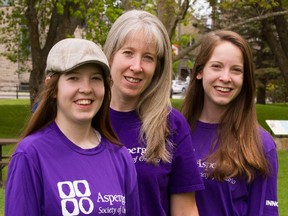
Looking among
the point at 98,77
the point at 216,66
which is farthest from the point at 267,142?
the point at 98,77

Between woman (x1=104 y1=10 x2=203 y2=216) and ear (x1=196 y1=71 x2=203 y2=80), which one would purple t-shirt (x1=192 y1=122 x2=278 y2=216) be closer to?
woman (x1=104 y1=10 x2=203 y2=216)

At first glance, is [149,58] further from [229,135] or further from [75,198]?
[75,198]

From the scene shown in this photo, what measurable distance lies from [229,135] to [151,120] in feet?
1.89

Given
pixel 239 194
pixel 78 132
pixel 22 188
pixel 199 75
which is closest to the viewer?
pixel 22 188

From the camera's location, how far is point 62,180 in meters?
2.39

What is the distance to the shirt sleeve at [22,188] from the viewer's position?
2.33 m

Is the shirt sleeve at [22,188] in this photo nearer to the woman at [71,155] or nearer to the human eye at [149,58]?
the woman at [71,155]

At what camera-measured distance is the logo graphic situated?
234 cm

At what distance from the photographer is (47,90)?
2.57 meters

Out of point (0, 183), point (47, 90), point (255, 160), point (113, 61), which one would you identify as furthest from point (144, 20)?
point (0, 183)

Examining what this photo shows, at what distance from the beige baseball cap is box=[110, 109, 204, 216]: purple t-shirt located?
48 centimetres

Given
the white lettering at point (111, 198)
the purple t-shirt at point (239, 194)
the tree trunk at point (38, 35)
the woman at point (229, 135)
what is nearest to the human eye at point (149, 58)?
the woman at point (229, 135)

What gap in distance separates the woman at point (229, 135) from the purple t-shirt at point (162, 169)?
22 centimetres

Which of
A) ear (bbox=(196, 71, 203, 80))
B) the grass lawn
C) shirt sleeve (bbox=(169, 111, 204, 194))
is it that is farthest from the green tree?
shirt sleeve (bbox=(169, 111, 204, 194))
